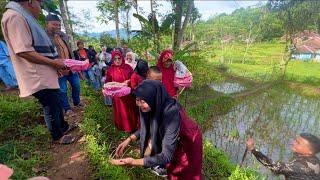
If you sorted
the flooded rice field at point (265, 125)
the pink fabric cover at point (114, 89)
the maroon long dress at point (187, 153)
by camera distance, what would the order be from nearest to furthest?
the maroon long dress at point (187, 153), the pink fabric cover at point (114, 89), the flooded rice field at point (265, 125)

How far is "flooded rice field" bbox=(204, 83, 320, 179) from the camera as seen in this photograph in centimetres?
704

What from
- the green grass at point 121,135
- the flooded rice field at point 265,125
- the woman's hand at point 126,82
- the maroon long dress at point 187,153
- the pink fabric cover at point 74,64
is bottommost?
the flooded rice field at point 265,125

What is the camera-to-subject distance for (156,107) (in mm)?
2207

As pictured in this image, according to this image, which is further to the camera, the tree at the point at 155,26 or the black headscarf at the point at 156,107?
the tree at the point at 155,26

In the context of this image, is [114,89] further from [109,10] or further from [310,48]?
[310,48]

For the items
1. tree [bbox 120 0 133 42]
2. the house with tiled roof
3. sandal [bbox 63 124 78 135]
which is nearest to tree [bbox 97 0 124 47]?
tree [bbox 120 0 133 42]

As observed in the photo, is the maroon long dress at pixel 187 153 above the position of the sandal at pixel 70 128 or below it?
above

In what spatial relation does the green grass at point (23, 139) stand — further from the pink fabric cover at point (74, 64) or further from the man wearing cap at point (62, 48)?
the pink fabric cover at point (74, 64)

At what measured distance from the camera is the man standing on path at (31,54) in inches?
105

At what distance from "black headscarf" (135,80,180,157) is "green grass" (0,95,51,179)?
4.33 feet

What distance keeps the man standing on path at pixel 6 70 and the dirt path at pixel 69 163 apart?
3463 millimetres

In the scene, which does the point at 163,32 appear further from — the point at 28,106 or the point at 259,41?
the point at 259,41

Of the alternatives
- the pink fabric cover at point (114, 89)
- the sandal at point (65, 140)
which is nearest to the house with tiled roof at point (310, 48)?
the pink fabric cover at point (114, 89)

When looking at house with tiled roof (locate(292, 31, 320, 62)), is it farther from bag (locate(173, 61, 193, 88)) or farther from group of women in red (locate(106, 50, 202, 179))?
group of women in red (locate(106, 50, 202, 179))
